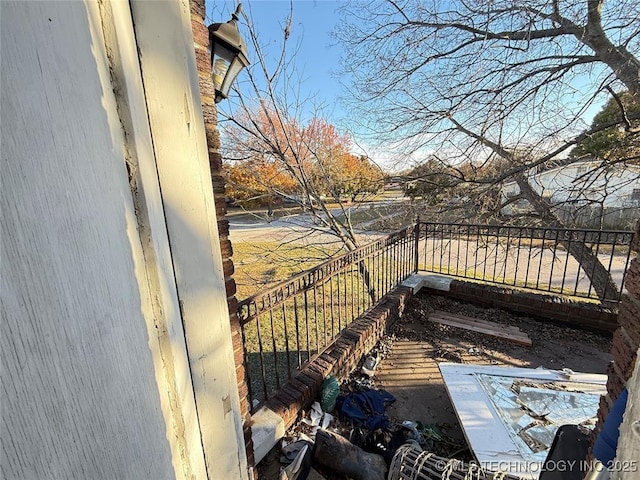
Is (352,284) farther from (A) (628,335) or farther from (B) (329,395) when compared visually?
(A) (628,335)

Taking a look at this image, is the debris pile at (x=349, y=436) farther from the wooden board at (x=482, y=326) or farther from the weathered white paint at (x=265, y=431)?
the wooden board at (x=482, y=326)

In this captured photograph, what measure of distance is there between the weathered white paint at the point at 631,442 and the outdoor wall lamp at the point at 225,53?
192 cm

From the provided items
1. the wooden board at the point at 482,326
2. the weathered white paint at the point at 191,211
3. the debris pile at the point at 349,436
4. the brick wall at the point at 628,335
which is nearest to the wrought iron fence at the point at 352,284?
the debris pile at the point at 349,436

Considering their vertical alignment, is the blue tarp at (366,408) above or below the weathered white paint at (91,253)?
below

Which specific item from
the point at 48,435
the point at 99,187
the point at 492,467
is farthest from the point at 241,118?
the point at 492,467

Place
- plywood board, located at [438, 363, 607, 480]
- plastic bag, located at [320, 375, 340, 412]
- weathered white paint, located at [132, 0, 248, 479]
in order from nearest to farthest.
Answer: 1. weathered white paint, located at [132, 0, 248, 479]
2. plywood board, located at [438, 363, 607, 480]
3. plastic bag, located at [320, 375, 340, 412]

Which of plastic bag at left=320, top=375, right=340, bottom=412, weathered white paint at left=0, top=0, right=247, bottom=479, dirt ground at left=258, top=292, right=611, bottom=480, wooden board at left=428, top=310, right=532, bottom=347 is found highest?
weathered white paint at left=0, top=0, right=247, bottom=479

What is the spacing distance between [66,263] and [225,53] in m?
1.64

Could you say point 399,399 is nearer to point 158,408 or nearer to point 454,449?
point 454,449

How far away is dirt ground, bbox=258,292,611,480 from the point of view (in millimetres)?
2994

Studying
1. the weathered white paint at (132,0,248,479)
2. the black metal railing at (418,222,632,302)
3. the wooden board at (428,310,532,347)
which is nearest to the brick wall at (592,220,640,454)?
the weathered white paint at (132,0,248,479)

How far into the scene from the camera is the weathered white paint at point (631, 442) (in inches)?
18.5

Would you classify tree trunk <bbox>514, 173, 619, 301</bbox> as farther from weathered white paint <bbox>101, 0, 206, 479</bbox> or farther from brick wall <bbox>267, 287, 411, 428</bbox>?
weathered white paint <bbox>101, 0, 206, 479</bbox>

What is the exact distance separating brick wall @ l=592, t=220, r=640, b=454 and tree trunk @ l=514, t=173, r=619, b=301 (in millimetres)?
4581
